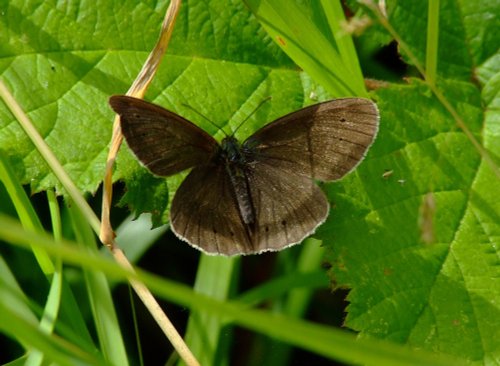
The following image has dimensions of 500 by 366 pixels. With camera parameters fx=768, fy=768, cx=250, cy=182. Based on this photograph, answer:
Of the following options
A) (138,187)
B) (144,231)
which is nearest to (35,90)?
(138,187)

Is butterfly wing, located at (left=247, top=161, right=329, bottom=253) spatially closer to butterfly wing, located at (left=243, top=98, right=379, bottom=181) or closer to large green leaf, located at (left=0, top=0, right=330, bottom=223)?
butterfly wing, located at (left=243, top=98, right=379, bottom=181)

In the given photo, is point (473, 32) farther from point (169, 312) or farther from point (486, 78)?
point (169, 312)

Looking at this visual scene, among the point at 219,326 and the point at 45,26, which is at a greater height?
the point at 45,26

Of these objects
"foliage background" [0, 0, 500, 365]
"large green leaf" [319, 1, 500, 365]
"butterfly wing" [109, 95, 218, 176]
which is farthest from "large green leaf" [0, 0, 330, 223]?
"large green leaf" [319, 1, 500, 365]

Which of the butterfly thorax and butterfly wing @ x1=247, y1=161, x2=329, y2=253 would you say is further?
the butterfly thorax

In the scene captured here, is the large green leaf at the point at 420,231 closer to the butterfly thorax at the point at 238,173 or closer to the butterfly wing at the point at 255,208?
the butterfly wing at the point at 255,208

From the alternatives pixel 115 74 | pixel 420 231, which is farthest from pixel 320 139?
pixel 115 74

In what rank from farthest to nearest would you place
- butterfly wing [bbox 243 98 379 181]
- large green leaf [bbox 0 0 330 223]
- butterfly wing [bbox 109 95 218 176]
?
large green leaf [bbox 0 0 330 223]
butterfly wing [bbox 243 98 379 181]
butterfly wing [bbox 109 95 218 176]
